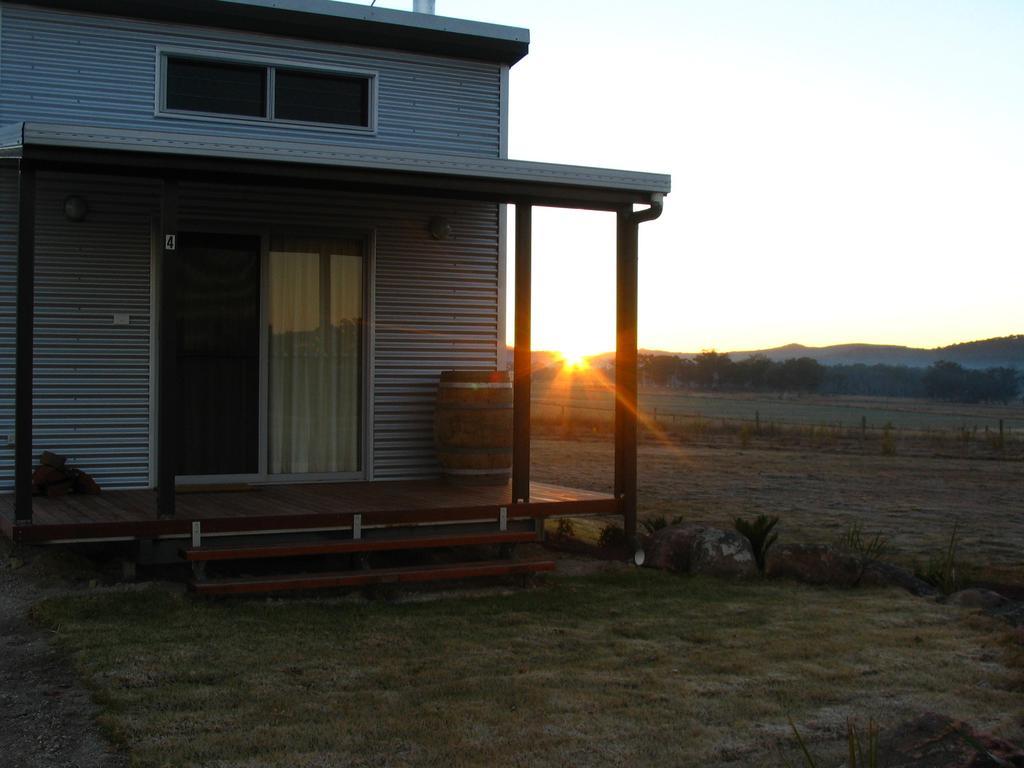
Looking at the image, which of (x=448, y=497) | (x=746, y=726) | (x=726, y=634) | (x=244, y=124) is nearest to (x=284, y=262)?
(x=244, y=124)

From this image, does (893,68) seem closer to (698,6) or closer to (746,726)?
(698,6)

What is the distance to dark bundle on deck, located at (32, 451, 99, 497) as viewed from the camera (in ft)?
24.3

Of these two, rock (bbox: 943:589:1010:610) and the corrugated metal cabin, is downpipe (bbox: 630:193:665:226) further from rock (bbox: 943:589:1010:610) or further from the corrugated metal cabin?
rock (bbox: 943:589:1010:610)

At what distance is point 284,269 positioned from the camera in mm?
8273

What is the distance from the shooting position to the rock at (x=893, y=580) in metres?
7.31

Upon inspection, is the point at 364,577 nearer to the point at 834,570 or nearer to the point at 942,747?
the point at 834,570

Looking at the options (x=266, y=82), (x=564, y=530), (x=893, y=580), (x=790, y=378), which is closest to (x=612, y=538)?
(x=564, y=530)

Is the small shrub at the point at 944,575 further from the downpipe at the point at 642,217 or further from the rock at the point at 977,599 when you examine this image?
the downpipe at the point at 642,217

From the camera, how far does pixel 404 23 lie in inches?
336

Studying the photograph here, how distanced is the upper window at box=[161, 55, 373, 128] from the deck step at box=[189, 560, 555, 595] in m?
3.88

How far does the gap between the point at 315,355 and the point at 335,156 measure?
7.30ft

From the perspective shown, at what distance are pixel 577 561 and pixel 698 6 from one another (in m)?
5.33

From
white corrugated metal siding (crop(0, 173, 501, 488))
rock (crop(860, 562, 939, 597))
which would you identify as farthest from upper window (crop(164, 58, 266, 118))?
rock (crop(860, 562, 939, 597))

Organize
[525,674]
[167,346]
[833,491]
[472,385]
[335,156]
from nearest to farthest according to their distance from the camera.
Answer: [525,674] < [167,346] < [335,156] < [472,385] < [833,491]
